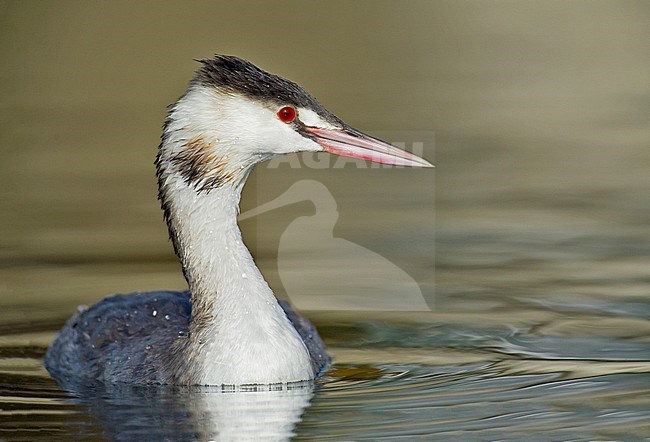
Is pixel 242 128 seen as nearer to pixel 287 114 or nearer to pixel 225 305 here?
pixel 287 114

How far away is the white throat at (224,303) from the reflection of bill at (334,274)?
1.75 meters

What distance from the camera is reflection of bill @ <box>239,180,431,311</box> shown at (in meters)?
10.8

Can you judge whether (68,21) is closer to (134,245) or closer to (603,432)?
(134,245)

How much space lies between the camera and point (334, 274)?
1143cm

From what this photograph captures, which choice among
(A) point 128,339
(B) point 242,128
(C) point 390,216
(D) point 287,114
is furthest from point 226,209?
(C) point 390,216

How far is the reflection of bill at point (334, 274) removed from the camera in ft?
35.5

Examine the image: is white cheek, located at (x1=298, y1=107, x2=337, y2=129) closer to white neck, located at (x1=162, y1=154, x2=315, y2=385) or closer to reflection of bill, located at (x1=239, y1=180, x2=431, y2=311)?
white neck, located at (x1=162, y1=154, x2=315, y2=385)

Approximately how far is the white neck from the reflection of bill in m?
1.75

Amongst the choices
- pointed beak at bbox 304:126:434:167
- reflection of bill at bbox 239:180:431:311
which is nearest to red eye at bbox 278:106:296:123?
pointed beak at bbox 304:126:434:167

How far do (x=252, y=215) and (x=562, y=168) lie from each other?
10.2ft

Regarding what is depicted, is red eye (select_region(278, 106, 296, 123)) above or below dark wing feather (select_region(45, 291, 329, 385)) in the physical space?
above

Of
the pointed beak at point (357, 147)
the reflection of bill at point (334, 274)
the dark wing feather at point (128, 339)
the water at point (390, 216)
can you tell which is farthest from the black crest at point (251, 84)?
the reflection of bill at point (334, 274)

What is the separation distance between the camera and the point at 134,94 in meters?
17.4

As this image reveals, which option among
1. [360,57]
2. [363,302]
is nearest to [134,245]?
[363,302]
